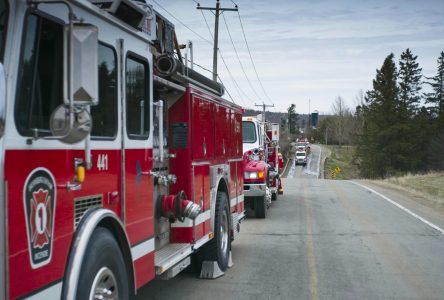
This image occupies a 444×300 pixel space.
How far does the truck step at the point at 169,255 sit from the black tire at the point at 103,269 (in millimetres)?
1003

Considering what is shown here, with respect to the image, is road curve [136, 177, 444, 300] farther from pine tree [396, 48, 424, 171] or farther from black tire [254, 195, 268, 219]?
pine tree [396, 48, 424, 171]

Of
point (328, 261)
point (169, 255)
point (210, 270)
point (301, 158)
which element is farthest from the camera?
point (301, 158)

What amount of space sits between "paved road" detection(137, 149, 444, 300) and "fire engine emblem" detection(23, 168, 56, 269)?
3648 mm

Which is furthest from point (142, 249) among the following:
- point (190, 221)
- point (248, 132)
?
point (248, 132)

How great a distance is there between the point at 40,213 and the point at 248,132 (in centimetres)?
1333

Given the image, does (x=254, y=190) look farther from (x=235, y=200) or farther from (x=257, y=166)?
(x=235, y=200)

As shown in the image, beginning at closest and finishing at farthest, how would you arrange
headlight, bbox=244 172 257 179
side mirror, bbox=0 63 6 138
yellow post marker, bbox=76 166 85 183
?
side mirror, bbox=0 63 6 138
yellow post marker, bbox=76 166 85 183
headlight, bbox=244 172 257 179

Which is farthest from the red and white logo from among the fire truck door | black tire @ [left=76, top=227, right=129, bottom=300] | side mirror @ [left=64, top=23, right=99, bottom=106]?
the fire truck door

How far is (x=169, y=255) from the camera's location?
5.91 meters

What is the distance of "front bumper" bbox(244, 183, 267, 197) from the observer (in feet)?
46.7

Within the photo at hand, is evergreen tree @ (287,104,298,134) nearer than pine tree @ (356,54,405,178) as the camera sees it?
No

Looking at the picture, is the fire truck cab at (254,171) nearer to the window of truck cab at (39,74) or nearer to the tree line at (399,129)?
the window of truck cab at (39,74)

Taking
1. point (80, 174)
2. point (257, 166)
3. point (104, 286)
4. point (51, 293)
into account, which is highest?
point (80, 174)

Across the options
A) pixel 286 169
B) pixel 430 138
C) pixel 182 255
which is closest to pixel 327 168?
pixel 286 169
